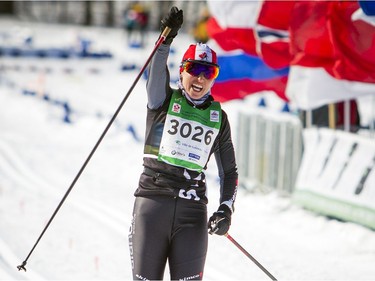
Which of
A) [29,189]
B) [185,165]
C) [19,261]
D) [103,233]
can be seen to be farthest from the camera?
[29,189]

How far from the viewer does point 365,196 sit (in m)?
9.06

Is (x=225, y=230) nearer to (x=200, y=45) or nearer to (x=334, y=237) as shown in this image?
(x=200, y=45)

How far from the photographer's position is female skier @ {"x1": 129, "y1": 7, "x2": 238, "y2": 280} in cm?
466

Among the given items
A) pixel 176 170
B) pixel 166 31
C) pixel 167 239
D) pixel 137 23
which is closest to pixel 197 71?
pixel 166 31

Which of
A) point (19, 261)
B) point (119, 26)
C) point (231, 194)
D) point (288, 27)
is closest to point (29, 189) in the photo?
point (19, 261)

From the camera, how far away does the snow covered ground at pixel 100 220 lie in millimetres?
7629

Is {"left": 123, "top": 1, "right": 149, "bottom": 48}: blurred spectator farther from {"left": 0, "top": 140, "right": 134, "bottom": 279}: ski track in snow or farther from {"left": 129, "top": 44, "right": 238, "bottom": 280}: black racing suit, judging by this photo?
{"left": 129, "top": 44, "right": 238, "bottom": 280}: black racing suit

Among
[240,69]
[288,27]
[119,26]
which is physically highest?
[288,27]

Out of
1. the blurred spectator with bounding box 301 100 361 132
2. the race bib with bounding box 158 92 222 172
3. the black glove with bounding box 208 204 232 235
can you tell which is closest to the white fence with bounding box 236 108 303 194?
the blurred spectator with bounding box 301 100 361 132

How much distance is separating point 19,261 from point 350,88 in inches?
183

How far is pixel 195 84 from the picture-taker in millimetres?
4680

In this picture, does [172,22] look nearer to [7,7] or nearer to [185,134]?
[185,134]

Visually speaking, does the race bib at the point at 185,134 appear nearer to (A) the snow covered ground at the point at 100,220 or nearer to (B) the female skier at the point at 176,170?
(B) the female skier at the point at 176,170

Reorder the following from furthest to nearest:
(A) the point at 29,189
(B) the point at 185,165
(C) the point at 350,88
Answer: (A) the point at 29,189, (C) the point at 350,88, (B) the point at 185,165
